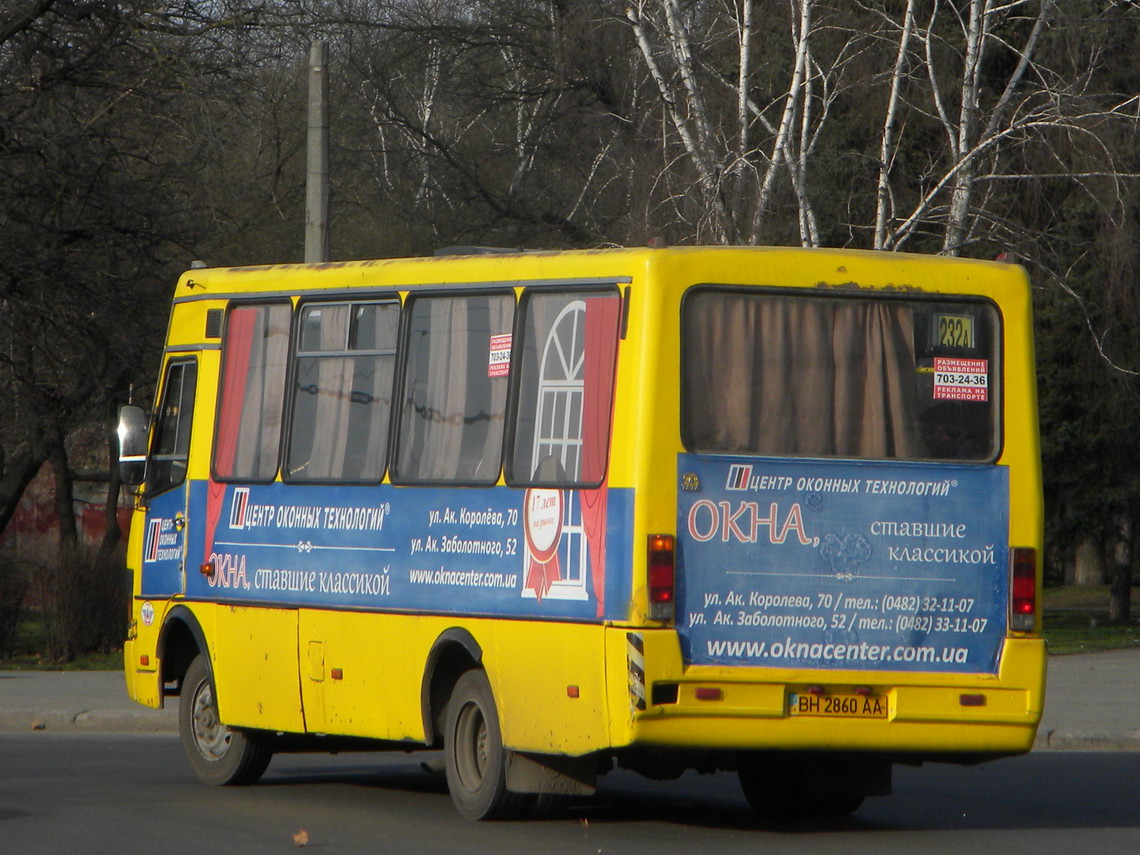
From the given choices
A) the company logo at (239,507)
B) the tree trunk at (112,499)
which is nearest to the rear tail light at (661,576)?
the company logo at (239,507)

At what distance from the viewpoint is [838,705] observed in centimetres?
860

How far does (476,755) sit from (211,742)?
245 cm

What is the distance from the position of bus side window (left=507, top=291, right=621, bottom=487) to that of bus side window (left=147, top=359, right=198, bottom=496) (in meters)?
3.03

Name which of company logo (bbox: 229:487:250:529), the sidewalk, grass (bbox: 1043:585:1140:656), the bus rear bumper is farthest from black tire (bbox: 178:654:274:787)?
grass (bbox: 1043:585:1140:656)

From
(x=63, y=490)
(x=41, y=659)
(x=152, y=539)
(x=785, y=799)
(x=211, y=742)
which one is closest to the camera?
(x=785, y=799)

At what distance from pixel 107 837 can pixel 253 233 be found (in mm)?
18850

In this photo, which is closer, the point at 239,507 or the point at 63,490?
the point at 239,507

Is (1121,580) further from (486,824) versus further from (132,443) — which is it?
(486,824)

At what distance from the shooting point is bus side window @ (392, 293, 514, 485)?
9406mm

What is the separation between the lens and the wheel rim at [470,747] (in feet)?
30.9

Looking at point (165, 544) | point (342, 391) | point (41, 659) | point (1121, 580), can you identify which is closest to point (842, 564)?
point (342, 391)

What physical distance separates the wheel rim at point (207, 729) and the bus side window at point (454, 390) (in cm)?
231

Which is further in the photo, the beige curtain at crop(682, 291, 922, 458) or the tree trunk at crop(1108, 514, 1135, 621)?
the tree trunk at crop(1108, 514, 1135, 621)

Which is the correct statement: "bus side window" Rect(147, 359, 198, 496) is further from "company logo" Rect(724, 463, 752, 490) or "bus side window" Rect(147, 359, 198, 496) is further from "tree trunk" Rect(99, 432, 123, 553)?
"tree trunk" Rect(99, 432, 123, 553)
